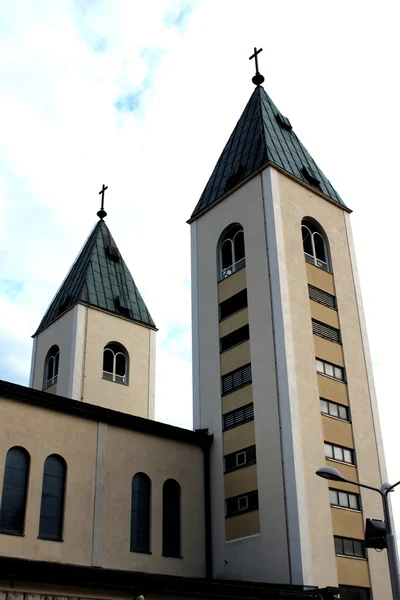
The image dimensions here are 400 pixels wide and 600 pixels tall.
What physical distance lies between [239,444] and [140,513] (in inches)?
180

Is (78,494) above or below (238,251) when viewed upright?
below

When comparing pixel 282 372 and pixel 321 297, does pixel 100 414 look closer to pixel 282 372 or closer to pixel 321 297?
pixel 282 372

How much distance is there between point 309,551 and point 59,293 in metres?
22.5

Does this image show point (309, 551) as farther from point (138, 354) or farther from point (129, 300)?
point (129, 300)

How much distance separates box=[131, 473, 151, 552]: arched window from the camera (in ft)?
79.4

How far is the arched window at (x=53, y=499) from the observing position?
72.6ft

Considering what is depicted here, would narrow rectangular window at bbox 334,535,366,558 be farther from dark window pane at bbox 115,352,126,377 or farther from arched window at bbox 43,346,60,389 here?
arched window at bbox 43,346,60,389

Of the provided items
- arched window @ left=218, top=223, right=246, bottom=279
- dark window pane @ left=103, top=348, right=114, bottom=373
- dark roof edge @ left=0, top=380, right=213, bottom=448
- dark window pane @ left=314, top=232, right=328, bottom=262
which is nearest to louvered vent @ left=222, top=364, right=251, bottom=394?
dark roof edge @ left=0, top=380, right=213, bottom=448

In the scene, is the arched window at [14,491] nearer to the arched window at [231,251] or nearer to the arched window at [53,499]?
the arched window at [53,499]

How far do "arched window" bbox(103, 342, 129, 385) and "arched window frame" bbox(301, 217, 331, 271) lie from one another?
40.6 feet

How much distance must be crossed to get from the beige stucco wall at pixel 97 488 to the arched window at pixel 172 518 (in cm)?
19

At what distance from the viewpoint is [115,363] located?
38094 mm

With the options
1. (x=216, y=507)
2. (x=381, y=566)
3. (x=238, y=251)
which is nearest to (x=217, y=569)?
(x=216, y=507)

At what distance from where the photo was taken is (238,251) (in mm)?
31078
